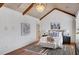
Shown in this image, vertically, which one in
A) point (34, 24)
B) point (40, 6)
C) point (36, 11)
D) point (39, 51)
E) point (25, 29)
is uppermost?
point (40, 6)

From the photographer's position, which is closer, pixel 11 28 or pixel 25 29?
pixel 11 28

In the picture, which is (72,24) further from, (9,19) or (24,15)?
(9,19)

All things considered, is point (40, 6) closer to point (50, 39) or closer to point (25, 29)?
point (25, 29)

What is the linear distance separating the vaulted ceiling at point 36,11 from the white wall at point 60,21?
0.32 ft

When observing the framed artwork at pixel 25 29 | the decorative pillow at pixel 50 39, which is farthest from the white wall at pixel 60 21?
the framed artwork at pixel 25 29

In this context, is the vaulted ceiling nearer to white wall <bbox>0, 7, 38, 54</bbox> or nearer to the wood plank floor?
white wall <bbox>0, 7, 38, 54</bbox>

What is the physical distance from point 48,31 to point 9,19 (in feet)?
2.83

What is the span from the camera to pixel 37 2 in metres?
2.93

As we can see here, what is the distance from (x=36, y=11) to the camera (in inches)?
117

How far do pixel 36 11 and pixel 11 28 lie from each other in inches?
25.1

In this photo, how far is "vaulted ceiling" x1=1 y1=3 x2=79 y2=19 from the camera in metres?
2.89

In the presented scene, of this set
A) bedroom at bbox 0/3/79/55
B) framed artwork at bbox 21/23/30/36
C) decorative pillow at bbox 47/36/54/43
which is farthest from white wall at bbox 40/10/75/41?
framed artwork at bbox 21/23/30/36

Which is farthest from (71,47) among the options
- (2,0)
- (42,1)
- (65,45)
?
(2,0)

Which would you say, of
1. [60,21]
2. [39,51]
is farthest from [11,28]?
[60,21]
